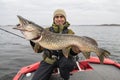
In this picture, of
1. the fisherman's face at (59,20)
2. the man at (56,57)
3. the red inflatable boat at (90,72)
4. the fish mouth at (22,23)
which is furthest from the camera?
the red inflatable boat at (90,72)

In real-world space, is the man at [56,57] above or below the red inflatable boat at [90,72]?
above

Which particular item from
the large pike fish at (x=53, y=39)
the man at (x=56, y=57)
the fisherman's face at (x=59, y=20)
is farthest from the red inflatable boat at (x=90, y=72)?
the fisherman's face at (x=59, y=20)

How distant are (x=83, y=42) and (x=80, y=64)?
2874 mm

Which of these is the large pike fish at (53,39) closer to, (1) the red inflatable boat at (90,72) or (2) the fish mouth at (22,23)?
(2) the fish mouth at (22,23)

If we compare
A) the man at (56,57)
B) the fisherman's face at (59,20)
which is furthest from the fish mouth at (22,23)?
the fisherman's face at (59,20)

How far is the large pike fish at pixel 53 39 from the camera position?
5124 millimetres

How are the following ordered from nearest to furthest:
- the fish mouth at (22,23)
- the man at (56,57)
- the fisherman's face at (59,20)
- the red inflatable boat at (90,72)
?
the fish mouth at (22,23) → the man at (56,57) → the fisherman's face at (59,20) → the red inflatable boat at (90,72)

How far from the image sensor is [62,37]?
18.1 ft

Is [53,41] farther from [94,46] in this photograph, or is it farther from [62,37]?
[94,46]

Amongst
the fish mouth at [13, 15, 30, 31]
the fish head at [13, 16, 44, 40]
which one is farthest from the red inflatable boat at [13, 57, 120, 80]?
the fish mouth at [13, 15, 30, 31]

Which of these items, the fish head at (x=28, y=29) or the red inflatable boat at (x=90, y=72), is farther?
the red inflatable boat at (x=90, y=72)

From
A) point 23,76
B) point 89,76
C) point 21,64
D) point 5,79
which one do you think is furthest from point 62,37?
point 21,64

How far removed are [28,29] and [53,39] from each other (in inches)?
25.6

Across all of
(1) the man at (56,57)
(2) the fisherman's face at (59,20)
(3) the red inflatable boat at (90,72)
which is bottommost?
(3) the red inflatable boat at (90,72)
